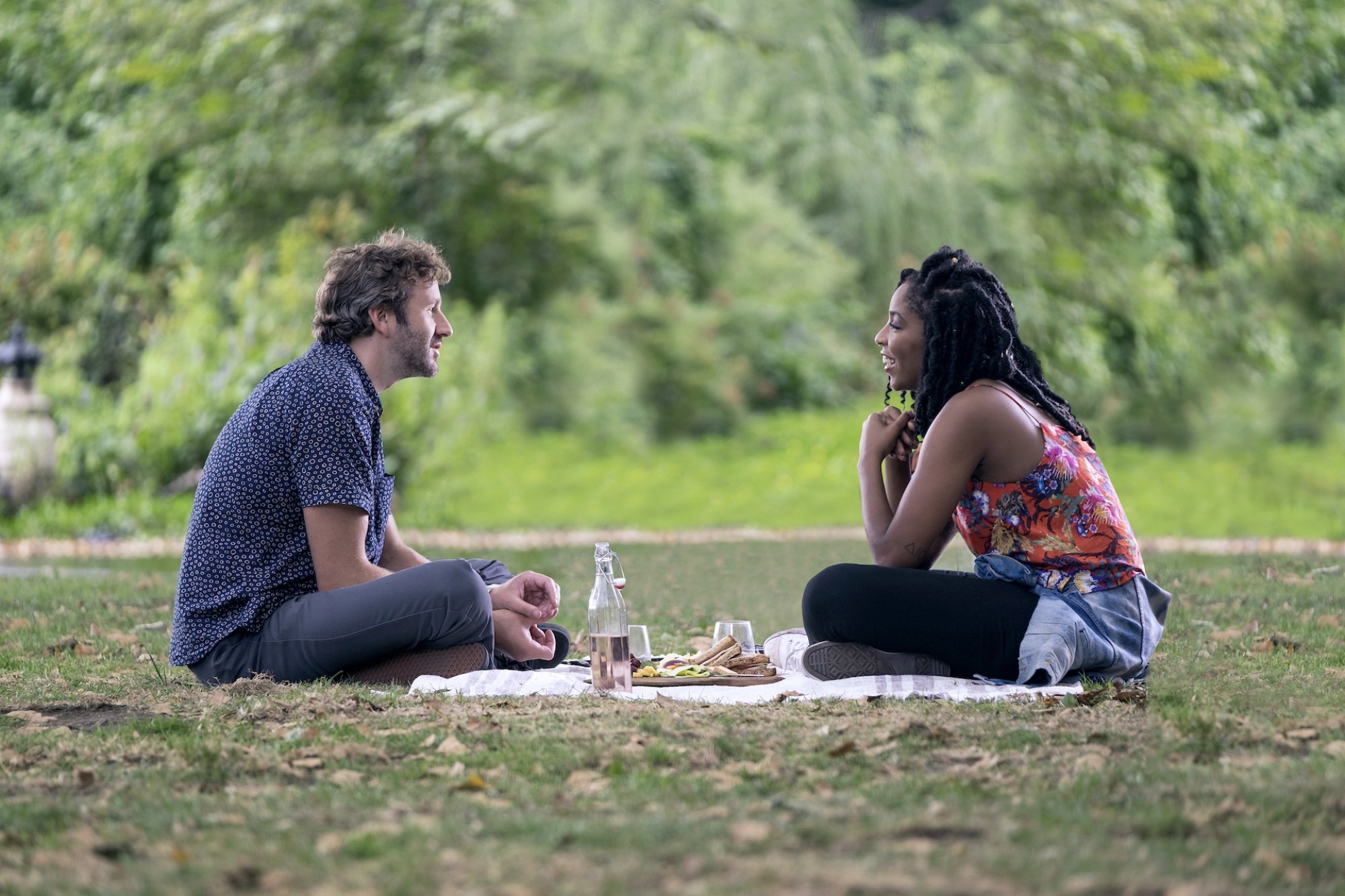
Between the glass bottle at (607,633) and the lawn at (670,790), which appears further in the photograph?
the glass bottle at (607,633)

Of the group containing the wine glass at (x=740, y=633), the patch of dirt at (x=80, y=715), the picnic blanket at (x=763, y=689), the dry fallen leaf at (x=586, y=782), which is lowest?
the wine glass at (x=740, y=633)

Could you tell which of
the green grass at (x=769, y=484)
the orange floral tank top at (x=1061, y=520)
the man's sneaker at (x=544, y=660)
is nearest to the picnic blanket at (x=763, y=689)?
the man's sneaker at (x=544, y=660)

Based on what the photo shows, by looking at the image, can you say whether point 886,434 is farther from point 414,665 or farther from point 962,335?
point 414,665

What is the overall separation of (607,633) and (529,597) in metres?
0.42

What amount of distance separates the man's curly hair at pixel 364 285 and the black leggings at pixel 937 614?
1.56 m

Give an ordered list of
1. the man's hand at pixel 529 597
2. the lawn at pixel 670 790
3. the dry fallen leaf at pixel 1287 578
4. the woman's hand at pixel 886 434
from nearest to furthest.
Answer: the lawn at pixel 670 790
the man's hand at pixel 529 597
the woman's hand at pixel 886 434
the dry fallen leaf at pixel 1287 578

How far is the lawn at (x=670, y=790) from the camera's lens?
240 cm

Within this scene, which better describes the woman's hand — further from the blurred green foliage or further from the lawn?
the blurred green foliage

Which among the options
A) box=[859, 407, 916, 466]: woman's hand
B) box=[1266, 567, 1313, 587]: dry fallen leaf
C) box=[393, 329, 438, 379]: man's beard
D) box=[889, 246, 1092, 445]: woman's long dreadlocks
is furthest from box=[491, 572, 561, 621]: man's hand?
box=[1266, 567, 1313, 587]: dry fallen leaf

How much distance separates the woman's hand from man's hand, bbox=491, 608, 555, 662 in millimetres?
1094

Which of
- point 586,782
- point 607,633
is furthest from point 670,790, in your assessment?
point 607,633

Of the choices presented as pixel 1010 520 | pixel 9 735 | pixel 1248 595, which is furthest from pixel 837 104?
pixel 9 735

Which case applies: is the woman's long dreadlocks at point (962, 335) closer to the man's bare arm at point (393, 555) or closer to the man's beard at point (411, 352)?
the man's beard at point (411, 352)

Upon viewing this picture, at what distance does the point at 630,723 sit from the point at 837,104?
49.0 ft
